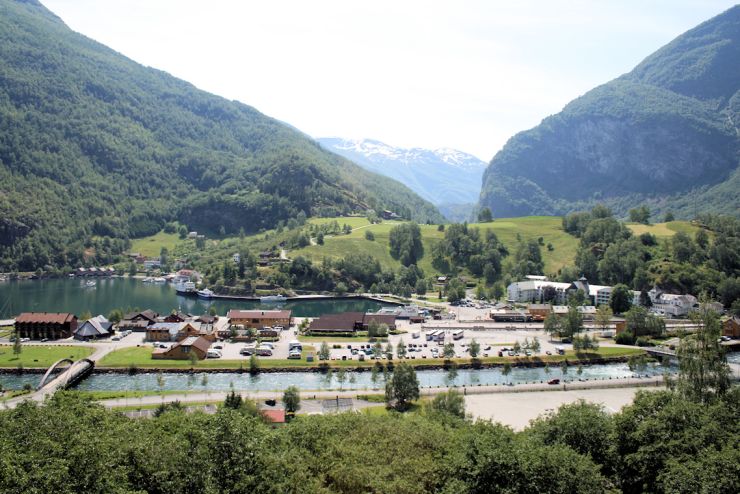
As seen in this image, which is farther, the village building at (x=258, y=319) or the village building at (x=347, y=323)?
the village building at (x=258, y=319)

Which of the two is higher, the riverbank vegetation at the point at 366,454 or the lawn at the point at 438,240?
the lawn at the point at 438,240

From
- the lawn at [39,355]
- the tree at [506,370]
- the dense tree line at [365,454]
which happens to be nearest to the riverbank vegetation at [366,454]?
the dense tree line at [365,454]

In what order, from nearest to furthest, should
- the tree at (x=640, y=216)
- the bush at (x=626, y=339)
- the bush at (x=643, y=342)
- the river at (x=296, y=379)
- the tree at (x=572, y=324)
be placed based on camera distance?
1. the river at (x=296, y=379)
2. the bush at (x=643, y=342)
3. the bush at (x=626, y=339)
4. the tree at (x=572, y=324)
5. the tree at (x=640, y=216)

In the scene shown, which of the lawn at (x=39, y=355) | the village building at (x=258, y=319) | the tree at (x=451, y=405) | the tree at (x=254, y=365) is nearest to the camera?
the tree at (x=451, y=405)

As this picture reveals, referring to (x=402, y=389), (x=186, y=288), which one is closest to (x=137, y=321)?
(x=402, y=389)

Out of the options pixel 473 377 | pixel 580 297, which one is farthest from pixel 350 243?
pixel 473 377

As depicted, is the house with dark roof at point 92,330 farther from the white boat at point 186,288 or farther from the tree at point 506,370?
the white boat at point 186,288

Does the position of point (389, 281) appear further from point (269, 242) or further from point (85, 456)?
point (85, 456)

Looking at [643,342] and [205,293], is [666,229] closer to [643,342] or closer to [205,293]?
[643,342]

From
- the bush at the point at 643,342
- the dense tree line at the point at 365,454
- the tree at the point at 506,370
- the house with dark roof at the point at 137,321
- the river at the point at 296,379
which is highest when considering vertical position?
the dense tree line at the point at 365,454
